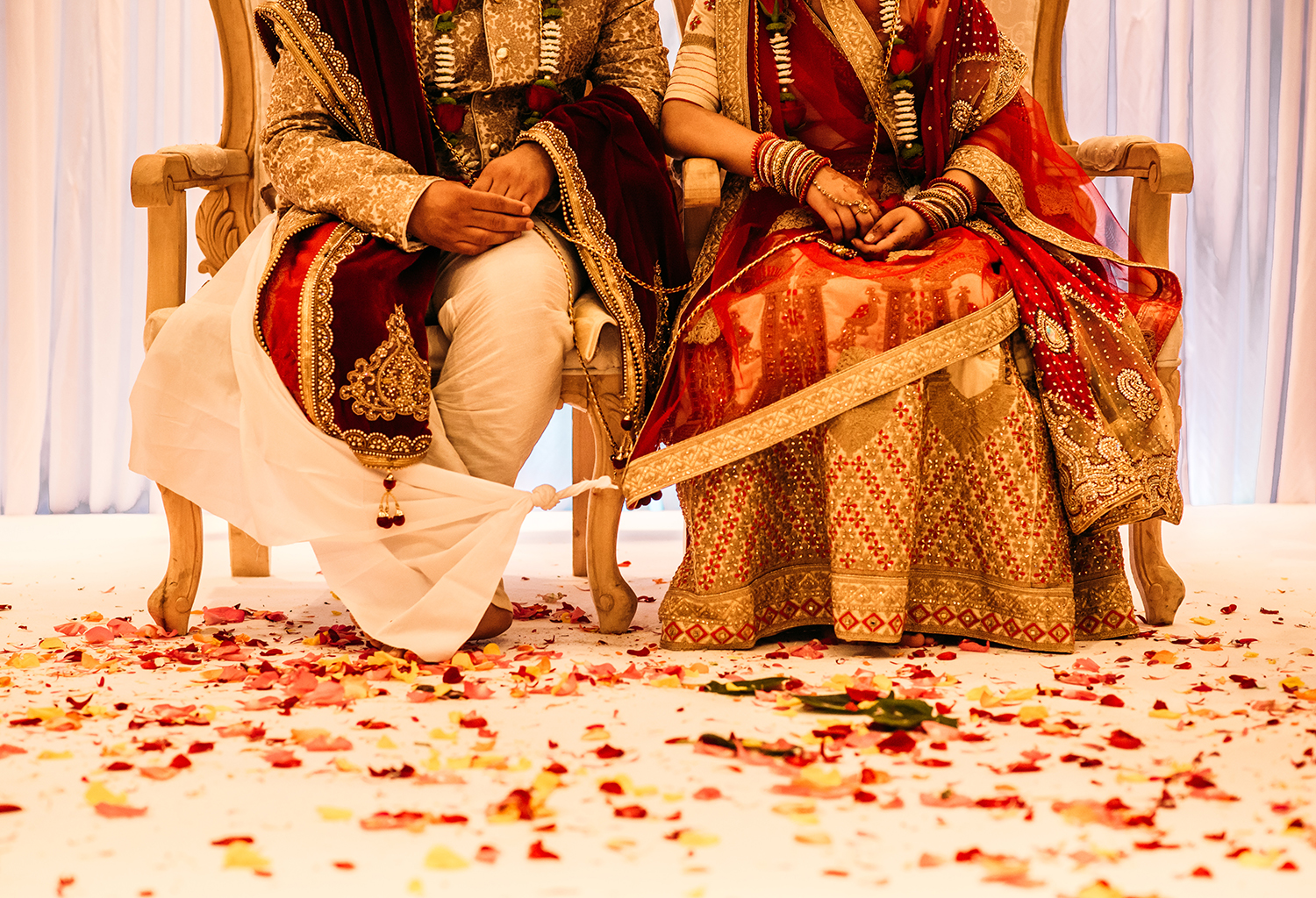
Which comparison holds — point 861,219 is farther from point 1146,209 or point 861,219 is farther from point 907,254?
point 1146,209

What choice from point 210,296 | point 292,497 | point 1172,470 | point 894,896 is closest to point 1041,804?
point 894,896

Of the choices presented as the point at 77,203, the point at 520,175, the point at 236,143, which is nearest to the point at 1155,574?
the point at 520,175

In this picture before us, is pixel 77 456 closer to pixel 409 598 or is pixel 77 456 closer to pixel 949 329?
pixel 409 598

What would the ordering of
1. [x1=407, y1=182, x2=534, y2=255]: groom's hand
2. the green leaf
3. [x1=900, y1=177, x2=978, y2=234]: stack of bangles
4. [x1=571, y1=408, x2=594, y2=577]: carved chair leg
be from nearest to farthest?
the green leaf
[x1=407, y1=182, x2=534, y2=255]: groom's hand
[x1=900, y1=177, x2=978, y2=234]: stack of bangles
[x1=571, y1=408, x2=594, y2=577]: carved chair leg

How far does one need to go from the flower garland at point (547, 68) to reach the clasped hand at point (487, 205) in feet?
0.53

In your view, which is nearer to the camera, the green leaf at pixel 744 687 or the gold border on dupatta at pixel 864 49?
the green leaf at pixel 744 687

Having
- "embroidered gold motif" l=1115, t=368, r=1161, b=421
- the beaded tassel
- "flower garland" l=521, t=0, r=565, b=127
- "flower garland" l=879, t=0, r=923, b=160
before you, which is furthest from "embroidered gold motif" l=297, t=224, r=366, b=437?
"embroidered gold motif" l=1115, t=368, r=1161, b=421

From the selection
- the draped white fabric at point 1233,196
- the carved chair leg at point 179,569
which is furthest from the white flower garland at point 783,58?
the draped white fabric at point 1233,196

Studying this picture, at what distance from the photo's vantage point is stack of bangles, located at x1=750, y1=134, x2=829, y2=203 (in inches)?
78.0

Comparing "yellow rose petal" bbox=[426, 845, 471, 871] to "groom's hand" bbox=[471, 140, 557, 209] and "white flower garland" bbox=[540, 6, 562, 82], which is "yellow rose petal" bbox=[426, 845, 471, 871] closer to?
"groom's hand" bbox=[471, 140, 557, 209]

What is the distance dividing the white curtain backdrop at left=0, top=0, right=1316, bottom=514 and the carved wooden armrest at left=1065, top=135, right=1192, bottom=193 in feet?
5.06

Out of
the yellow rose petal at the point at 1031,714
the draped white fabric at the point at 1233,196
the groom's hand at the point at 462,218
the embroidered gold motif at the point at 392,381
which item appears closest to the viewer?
the yellow rose petal at the point at 1031,714

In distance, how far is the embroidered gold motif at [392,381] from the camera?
5.71ft

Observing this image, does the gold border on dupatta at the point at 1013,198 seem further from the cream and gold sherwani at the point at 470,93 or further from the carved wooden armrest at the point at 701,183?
the cream and gold sherwani at the point at 470,93
